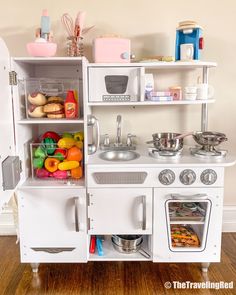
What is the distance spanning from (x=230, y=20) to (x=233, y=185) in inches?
47.0

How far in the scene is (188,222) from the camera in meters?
1.80

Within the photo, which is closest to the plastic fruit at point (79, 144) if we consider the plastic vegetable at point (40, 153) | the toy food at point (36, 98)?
the plastic vegetable at point (40, 153)

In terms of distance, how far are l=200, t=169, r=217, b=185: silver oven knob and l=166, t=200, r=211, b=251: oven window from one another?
118mm

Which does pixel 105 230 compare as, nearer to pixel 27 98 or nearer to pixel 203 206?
pixel 203 206

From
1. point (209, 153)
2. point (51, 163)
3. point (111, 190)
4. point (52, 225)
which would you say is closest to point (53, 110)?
point (51, 163)

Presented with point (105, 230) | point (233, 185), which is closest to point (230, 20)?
point (233, 185)

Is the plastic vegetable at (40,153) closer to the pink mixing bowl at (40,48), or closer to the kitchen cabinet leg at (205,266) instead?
the pink mixing bowl at (40,48)

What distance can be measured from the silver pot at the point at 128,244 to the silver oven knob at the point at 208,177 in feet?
1.87

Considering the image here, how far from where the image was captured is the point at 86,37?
6.91ft

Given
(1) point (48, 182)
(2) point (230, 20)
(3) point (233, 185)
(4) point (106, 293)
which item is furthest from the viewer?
(3) point (233, 185)

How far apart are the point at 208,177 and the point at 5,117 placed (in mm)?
1149

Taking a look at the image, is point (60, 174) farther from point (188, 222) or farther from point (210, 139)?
point (210, 139)

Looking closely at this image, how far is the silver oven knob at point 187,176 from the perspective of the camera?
1721 millimetres

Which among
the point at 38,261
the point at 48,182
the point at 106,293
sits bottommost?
the point at 106,293
